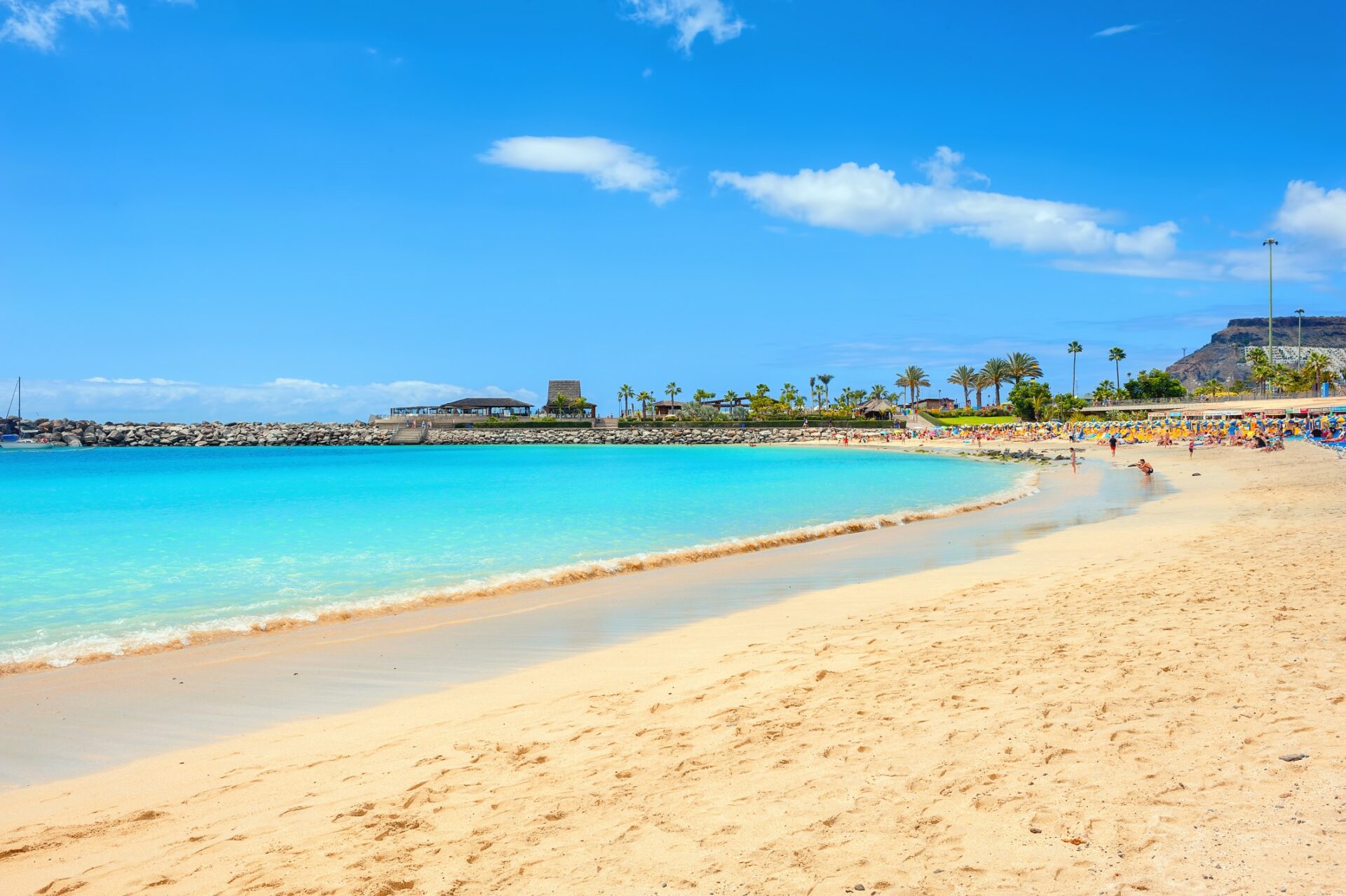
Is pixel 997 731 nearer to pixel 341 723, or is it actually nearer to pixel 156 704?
pixel 341 723

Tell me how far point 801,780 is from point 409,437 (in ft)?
363

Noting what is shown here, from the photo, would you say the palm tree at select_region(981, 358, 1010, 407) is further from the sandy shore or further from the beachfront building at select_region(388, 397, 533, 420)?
the sandy shore

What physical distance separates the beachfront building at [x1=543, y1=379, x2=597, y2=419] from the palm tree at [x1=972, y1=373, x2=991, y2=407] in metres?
55.2

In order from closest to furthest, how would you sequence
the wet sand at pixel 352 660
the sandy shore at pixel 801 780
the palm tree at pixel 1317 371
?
the sandy shore at pixel 801 780, the wet sand at pixel 352 660, the palm tree at pixel 1317 371

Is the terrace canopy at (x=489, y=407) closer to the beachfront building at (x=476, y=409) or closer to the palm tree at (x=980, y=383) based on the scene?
the beachfront building at (x=476, y=409)

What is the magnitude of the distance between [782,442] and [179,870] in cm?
9231

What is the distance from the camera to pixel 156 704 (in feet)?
21.3

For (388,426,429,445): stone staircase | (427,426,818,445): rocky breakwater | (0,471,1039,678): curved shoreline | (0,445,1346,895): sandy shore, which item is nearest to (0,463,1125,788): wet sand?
(0,471,1039,678): curved shoreline

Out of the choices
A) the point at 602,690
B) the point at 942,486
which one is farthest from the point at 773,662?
the point at 942,486

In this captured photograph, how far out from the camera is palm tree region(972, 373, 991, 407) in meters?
111

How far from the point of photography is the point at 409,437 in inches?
4264

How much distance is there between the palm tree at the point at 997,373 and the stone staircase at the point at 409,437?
77323mm

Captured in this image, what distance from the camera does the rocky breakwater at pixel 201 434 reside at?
108062mm

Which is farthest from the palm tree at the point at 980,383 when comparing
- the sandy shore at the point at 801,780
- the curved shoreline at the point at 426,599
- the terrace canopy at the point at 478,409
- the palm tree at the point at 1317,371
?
the sandy shore at the point at 801,780
